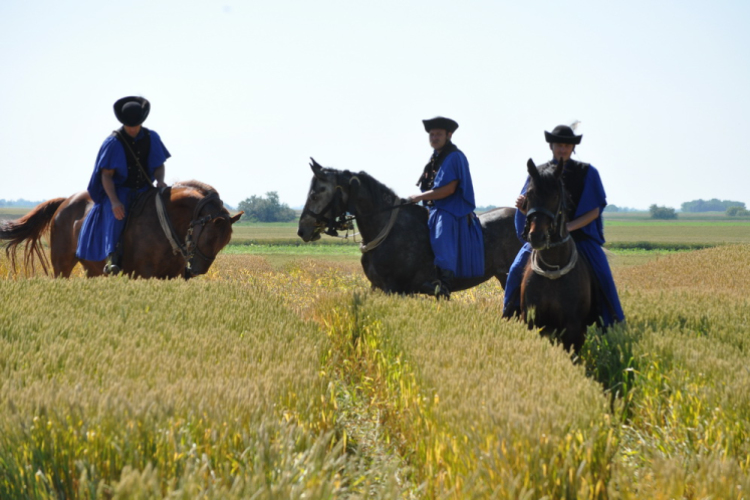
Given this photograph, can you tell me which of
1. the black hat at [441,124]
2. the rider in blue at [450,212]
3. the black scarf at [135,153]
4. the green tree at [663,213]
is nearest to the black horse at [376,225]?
the rider in blue at [450,212]

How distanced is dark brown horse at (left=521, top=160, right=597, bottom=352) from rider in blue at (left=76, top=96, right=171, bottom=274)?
512cm

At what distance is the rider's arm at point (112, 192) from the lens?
7961 millimetres

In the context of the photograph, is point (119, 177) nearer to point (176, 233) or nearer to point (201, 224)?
point (176, 233)

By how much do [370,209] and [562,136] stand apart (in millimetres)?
2659

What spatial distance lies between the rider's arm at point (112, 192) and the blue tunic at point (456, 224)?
383 centimetres

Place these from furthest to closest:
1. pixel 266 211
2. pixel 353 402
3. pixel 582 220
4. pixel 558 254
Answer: pixel 266 211, pixel 582 220, pixel 558 254, pixel 353 402

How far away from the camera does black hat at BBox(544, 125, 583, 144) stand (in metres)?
6.04

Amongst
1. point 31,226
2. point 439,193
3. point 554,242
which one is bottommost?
point 554,242

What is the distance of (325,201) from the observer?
7715mm

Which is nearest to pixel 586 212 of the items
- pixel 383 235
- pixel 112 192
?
pixel 383 235

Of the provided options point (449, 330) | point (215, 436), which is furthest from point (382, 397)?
point (215, 436)

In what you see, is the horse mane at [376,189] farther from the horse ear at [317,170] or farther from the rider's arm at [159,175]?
the rider's arm at [159,175]

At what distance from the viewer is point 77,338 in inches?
178

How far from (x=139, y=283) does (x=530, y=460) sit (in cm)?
→ 517
